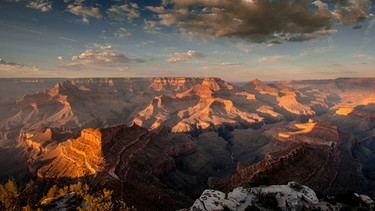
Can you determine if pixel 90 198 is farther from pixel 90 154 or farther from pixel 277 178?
pixel 277 178

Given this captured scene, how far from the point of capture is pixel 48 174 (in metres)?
78.1

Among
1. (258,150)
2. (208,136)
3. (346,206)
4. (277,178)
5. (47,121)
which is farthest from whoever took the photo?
(47,121)

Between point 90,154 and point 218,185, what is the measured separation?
121 ft

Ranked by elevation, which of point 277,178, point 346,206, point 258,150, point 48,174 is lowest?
point 258,150

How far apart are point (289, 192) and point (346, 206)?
7.89m

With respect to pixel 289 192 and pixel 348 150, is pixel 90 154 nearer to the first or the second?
pixel 289 192

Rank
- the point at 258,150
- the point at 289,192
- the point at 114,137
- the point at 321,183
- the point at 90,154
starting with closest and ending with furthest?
1. the point at 289,192
2. the point at 321,183
3. the point at 90,154
4. the point at 114,137
5. the point at 258,150

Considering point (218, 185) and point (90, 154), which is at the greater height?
point (90, 154)

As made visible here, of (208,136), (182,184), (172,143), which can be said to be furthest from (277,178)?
(208,136)

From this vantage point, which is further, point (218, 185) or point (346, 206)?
point (218, 185)

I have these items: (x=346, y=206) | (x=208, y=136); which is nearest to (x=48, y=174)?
(x=346, y=206)

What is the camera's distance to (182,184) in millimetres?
84938

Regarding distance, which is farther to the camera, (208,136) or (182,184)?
(208,136)

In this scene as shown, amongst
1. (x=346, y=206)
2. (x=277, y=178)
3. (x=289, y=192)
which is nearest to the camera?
(x=346, y=206)
